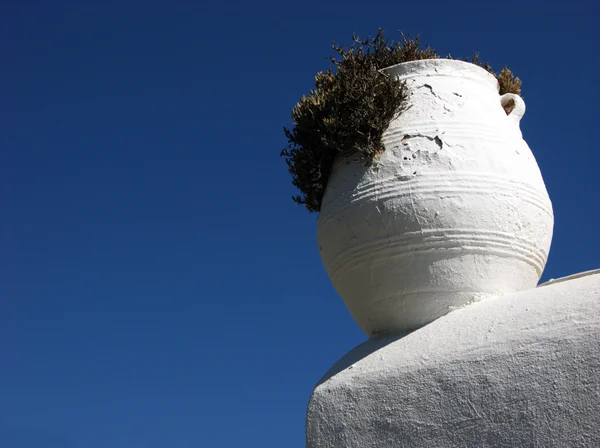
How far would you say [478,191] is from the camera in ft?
18.0

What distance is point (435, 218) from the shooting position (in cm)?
543

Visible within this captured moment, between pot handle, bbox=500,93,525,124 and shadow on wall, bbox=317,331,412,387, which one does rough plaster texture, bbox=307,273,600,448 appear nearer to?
shadow on wall, bbox=317,331,412,387

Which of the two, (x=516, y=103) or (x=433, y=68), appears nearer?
(x=433, y=68)

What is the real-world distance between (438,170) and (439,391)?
66.4 inches

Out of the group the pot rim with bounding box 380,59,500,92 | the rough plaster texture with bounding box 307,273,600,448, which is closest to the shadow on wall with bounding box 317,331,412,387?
the rough plaster texture with bounding box 307,273,600,448

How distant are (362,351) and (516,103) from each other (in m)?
2.65

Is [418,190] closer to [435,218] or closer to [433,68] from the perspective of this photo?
[435,218]

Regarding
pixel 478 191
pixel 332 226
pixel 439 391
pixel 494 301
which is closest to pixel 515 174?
pixel 478 191

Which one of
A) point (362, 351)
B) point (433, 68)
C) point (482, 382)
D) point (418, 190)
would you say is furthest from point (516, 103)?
point (482, 382)

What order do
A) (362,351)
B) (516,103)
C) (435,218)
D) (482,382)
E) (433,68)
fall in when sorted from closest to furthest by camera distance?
(482,382)
(435,218)
(362,351)
(433,68)
(516,103)

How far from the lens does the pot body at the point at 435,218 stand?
17.8 feet

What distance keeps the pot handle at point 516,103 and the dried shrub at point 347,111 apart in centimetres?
27

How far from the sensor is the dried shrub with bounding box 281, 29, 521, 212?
5895 millimetres

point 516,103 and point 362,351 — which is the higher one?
point 516,103
